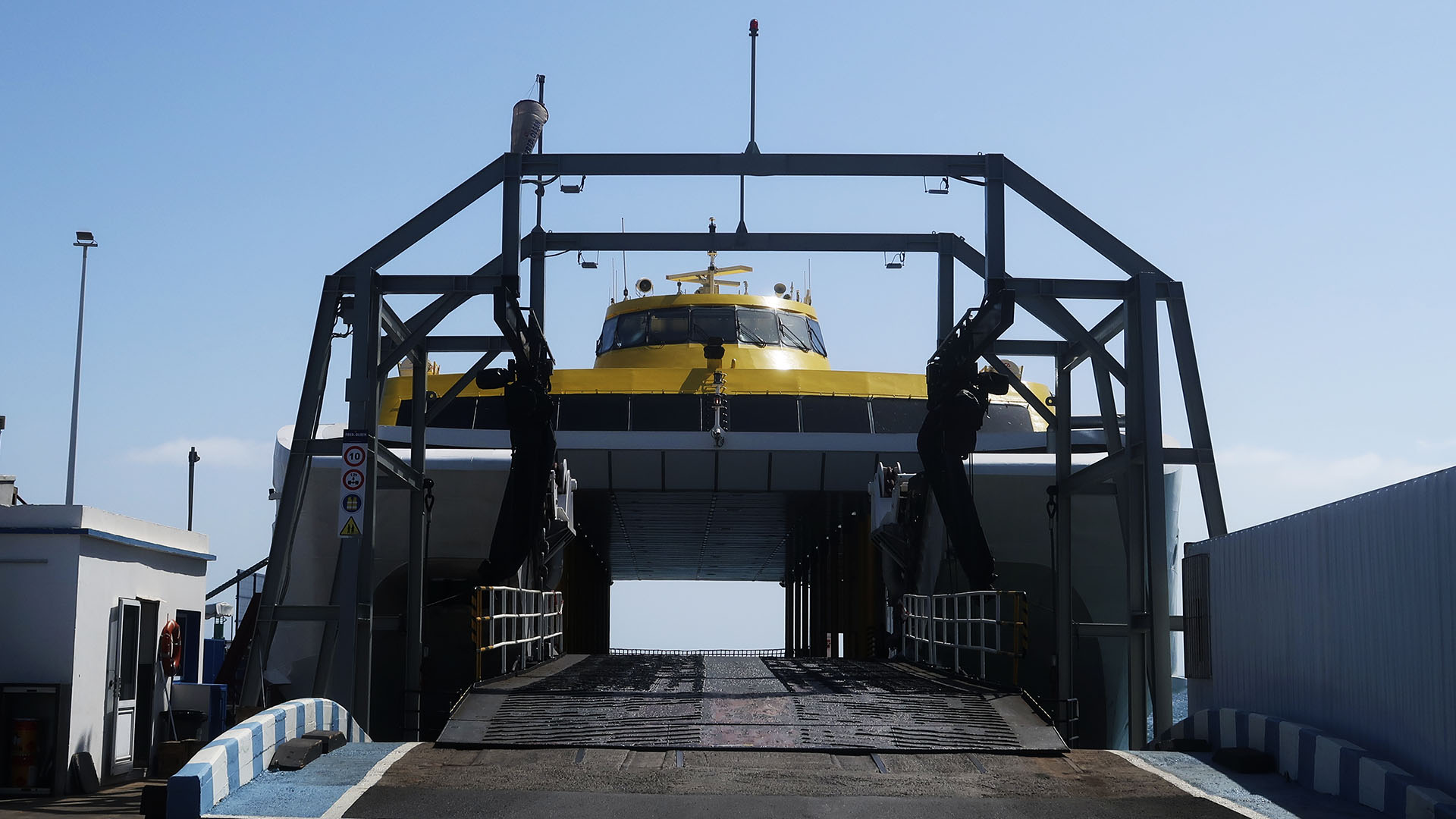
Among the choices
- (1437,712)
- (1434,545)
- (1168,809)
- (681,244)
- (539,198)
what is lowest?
(1168,809)

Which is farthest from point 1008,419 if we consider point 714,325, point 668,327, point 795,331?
point 668,327

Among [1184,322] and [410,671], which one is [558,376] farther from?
[1184,322]

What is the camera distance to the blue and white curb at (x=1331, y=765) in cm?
685

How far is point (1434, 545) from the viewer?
7113 millimetres

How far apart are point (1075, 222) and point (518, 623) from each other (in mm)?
9358

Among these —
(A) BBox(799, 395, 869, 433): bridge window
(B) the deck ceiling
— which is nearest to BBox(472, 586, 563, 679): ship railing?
(B) the deck ceiling

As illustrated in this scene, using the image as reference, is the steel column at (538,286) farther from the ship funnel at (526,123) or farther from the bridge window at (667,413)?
the bridge window at (667,413)

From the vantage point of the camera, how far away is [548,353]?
15.1 metres

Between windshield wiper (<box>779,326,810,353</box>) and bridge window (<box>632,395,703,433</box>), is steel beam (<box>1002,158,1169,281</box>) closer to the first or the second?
bridge window (<box>632,395,703,433</box>)

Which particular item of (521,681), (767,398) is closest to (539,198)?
(767,398)

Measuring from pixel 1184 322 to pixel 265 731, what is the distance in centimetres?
925

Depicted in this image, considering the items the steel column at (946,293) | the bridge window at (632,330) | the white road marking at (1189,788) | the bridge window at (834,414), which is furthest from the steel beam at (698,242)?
the bridge window at (632,330)

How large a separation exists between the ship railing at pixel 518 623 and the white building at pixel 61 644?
124 inches

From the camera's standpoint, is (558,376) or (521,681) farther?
(558,376)
